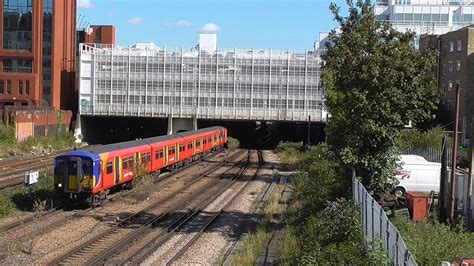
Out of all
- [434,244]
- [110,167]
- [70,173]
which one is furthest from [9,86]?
[434,244]

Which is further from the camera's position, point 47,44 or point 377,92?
point 47,44

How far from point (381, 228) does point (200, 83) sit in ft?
196

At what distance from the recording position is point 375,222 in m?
12.5

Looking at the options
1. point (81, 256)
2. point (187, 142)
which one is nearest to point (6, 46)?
point (187, 142)

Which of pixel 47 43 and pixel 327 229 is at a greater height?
pixel 47 43

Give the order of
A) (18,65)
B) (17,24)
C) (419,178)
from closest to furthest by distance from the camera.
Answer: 1. (419,178)
2. (17,24)
3. (18,65)

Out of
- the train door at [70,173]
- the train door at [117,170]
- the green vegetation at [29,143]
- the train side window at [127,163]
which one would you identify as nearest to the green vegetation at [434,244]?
the train door at [70,173]

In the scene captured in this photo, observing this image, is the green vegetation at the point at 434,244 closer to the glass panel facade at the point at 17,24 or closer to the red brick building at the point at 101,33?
the glass panel facade at the point at 17,24

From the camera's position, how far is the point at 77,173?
73.7ft

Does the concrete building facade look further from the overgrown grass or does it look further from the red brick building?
the overgrown grass

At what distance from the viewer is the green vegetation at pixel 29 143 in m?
49.5

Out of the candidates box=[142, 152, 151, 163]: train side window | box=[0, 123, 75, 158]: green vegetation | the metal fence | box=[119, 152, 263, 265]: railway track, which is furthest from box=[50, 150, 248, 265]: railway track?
box=[0, 123, 75, 158]: green vegetation

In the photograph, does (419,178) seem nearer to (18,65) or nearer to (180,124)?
(180,124)

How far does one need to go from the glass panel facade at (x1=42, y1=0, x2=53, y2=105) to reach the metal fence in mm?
58468
